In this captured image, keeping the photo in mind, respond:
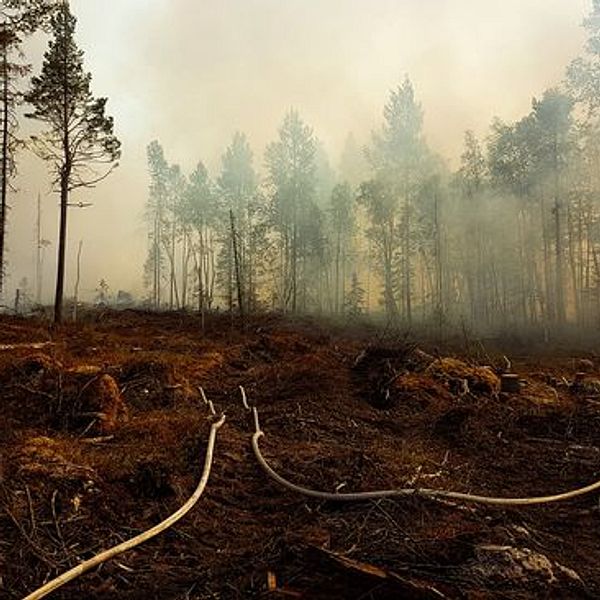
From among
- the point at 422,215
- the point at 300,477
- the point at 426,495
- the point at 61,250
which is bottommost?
the point at 300,477

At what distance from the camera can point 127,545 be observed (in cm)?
397

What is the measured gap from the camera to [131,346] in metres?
15.0

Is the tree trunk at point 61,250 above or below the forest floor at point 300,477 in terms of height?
above

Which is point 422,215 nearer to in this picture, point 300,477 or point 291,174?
point 291,174

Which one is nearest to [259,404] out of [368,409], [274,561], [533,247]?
[368,409]

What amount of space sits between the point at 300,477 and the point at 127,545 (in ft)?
7.72

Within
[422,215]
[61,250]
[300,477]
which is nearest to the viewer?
[300,477]

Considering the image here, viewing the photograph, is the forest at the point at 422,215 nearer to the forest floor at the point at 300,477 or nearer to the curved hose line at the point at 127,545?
the forest floor at the point at 300,477

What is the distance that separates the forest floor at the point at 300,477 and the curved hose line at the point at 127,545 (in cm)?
12

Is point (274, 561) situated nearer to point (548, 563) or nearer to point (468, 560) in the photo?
point (468, 560)

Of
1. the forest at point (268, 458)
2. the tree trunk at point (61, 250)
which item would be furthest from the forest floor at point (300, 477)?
the tree trunk at point (61, 250)

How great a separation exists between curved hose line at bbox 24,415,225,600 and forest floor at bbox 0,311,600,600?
0.12 metres

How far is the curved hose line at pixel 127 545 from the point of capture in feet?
10.8

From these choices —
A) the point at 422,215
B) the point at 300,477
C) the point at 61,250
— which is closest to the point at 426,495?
the point at 300,477
